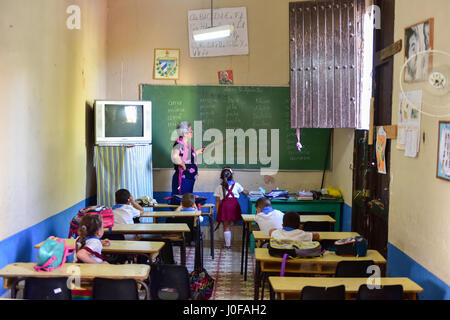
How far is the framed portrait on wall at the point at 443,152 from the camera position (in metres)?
3.46

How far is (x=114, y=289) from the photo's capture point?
124 inches

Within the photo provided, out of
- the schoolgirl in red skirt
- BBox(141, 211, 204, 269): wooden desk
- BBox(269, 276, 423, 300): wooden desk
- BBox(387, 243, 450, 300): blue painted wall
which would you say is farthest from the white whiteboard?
BBox(269, 276, 423, 300): wooden desk

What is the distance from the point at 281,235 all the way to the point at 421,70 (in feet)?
5.79

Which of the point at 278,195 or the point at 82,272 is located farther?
the point at 278,195

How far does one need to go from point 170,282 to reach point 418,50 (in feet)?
8.84

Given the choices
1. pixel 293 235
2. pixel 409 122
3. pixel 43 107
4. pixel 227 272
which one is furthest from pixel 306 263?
pixel 43 107

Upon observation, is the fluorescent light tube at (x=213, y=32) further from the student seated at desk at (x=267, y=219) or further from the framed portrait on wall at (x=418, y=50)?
the framed portrait on wall at (x=418, y=50)

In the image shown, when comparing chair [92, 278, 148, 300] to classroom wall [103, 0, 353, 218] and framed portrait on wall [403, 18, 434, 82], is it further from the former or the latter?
classroom wall [103, 0, 353, 218]

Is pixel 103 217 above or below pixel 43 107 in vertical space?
below

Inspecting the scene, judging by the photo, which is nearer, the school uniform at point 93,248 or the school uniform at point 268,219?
the school uniform at point 93,248

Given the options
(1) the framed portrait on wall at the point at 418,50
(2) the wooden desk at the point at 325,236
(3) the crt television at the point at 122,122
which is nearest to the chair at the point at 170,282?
(2) the wooden desk at the point at 325,236

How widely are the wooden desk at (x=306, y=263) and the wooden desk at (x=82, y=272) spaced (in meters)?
1.00

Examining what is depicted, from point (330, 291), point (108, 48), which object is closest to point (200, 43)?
point (108, 48)

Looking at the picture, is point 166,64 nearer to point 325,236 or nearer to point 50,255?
point 325,236
